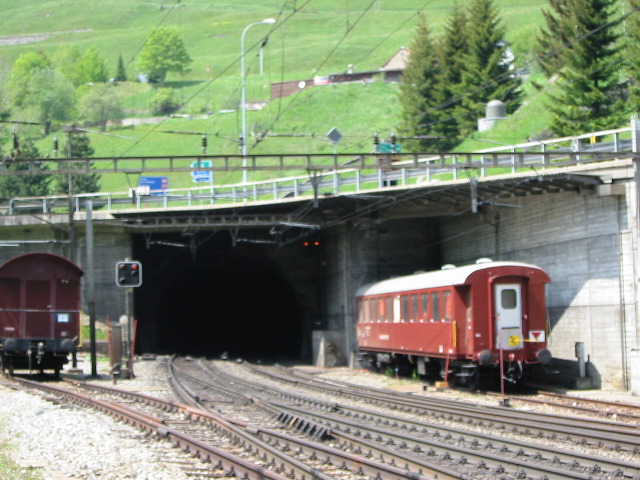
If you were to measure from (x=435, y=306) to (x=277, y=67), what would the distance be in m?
129

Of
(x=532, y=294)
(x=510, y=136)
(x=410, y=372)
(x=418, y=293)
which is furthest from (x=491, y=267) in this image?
(x=510, y=136)

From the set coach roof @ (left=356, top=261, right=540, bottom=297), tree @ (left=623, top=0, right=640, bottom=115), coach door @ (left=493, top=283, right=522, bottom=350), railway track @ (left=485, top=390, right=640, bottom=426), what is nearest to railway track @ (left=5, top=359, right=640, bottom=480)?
railway track @ (left=485, top=390, right=640, bottom=426)

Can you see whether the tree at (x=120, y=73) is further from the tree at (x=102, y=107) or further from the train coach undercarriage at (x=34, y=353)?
the train coach undercarriage at (x=34, y=353)

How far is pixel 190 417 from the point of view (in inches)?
673

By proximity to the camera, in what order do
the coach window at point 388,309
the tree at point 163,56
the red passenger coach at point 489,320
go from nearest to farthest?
the red passenger coach at point 489,320
the coach window at point 388,309
the tree at point 163,56

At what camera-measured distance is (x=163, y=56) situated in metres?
166

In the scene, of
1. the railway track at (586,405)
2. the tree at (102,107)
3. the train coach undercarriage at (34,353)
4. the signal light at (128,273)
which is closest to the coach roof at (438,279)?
the railway track at (586,405)

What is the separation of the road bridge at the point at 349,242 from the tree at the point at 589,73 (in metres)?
3.62

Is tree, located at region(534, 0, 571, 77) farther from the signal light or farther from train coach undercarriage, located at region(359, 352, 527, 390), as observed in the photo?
the signal light

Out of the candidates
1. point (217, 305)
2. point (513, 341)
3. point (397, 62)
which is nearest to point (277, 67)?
point (397, 62)

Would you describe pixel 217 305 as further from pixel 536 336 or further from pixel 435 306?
pixel 536 336

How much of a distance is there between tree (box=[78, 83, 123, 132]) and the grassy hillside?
6101mm

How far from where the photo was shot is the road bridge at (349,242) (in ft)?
82.5

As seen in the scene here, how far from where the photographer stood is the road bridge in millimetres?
25141
